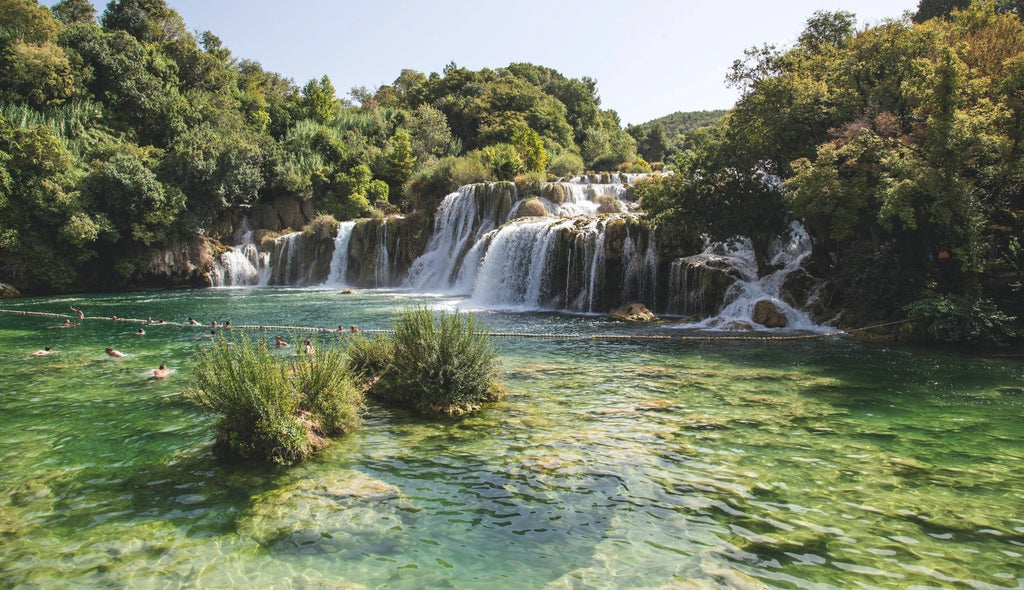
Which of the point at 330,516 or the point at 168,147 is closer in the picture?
the point at 330,516

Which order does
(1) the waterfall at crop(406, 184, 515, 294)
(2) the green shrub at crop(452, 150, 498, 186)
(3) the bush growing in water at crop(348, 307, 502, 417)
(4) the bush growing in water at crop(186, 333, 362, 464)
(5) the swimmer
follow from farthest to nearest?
(2) the green shrub at crop(452, 150, 498, 186) → (1) the waterfall at crop(406, 184, 515, 294) → (5) the swimmer → (3) the bush growing in water at crop(348, 307, 502, 417) → (4) the bush growing in water at crop(186, 333, 362, 464)

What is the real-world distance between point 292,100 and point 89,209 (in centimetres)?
3111

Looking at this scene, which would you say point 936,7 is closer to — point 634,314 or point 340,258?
point 634,314

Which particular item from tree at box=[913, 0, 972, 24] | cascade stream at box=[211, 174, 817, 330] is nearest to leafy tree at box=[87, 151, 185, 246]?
cascade stream at box=[211, 174, 817, 330]

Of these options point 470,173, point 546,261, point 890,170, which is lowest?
point 546,261

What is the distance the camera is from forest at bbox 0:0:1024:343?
13977mm

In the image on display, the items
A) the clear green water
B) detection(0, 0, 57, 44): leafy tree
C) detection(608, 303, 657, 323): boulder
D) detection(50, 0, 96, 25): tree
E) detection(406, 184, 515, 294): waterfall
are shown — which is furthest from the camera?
detection(50, 0, 96, 25): tree

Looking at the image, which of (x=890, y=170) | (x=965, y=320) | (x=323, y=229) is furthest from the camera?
(x=323, y=229)

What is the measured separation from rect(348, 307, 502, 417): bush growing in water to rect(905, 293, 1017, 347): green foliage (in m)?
11.8

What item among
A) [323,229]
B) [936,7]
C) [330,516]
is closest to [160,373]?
[330,516]

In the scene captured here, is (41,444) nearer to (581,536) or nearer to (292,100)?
(581,536)

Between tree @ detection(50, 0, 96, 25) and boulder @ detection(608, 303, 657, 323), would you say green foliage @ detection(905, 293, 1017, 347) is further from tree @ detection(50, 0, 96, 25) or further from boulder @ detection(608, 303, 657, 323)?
tree @ detection(50, 0, 96, 25)

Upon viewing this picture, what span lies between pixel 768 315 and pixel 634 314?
443 centimetres

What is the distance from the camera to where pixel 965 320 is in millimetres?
13797
